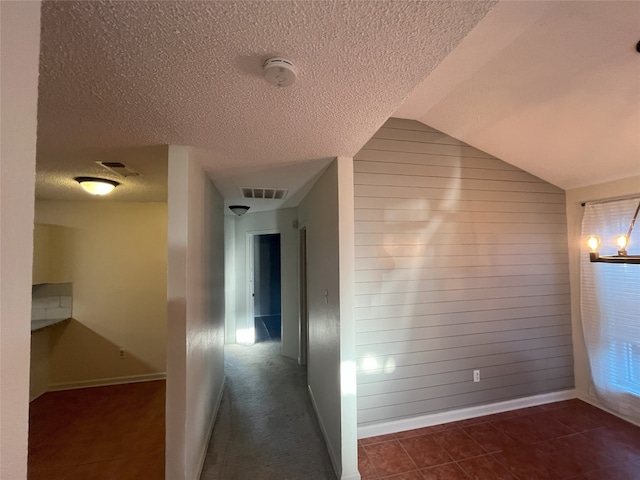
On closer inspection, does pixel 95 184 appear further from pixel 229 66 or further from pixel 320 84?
pixel 320 84

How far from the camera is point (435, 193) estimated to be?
263cm

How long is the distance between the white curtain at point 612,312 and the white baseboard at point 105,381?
520 cm

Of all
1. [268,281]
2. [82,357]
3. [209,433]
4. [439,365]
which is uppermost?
[268,281]

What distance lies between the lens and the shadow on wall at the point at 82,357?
3.28 meters

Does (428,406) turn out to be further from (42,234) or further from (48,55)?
(42,234)

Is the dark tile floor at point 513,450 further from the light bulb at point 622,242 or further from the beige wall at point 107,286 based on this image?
the beige wall at point 107,286

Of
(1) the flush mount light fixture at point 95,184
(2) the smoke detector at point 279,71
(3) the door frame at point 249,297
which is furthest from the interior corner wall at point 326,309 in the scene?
(3) the door frame at point 249,297

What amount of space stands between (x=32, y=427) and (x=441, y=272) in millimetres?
4287

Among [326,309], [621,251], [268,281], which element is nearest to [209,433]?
[326,309]

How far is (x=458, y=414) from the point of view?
2.59 meters

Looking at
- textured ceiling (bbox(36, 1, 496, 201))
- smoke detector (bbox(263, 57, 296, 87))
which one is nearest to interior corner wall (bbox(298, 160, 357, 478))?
textured ceiling (bbox(36, 1, 496, 201))

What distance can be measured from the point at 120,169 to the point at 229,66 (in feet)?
5.72

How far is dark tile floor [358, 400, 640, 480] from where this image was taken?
1.98 metres

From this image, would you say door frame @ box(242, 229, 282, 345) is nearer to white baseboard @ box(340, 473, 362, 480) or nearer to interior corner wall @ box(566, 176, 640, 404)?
white baseboard @ box(340, 473, 362, 480)
